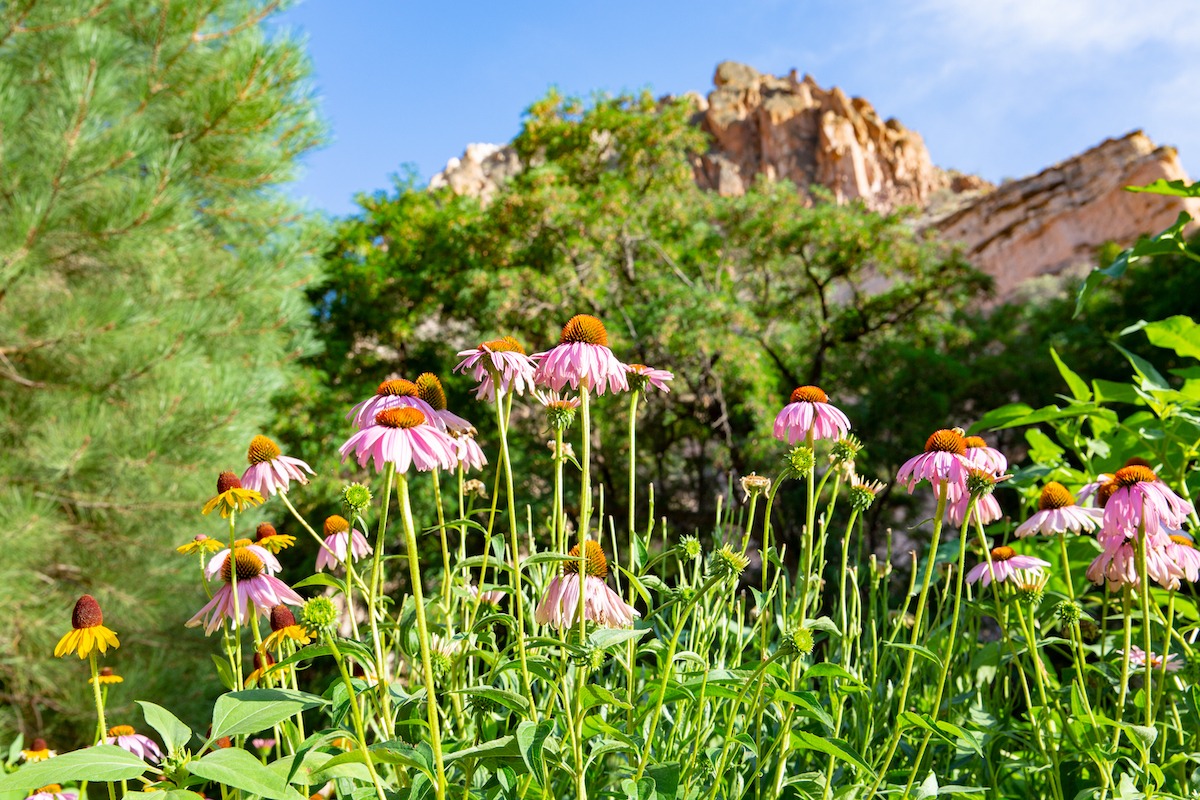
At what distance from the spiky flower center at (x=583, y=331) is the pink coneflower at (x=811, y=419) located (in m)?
0.22

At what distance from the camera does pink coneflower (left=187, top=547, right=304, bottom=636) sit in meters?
0.86

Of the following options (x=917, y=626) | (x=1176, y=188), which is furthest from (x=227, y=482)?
(x=1176, y=188)

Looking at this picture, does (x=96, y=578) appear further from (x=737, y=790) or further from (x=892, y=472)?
(x=892, y=472)

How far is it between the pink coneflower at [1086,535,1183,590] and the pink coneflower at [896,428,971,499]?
8.0 inches

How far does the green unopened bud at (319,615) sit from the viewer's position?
2.15 feet

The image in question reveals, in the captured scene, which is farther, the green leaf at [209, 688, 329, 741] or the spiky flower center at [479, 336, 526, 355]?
the spiky flower center at [479, 336, 526, 355]

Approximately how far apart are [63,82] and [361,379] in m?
3.28

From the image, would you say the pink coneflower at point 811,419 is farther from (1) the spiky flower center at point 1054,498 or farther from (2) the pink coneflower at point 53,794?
(2) the pink coneflower at point 53,794

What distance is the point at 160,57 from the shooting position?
16.0 ft

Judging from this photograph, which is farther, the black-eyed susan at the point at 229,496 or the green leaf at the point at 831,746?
the black-eyed susan at the point at 229,496

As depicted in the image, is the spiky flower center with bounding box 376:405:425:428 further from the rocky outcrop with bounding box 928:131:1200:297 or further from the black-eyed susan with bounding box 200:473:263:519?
the rocky outcrop with bounding box 928:131:1200:297

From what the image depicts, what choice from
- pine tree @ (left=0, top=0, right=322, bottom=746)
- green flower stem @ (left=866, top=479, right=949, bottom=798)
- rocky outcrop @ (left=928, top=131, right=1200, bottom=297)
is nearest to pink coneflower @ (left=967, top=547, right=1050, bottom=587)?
green flower stem @ (left=866, top=479, right=949, bottom=798)

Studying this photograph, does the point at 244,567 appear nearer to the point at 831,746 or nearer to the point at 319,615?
the point at 319,615

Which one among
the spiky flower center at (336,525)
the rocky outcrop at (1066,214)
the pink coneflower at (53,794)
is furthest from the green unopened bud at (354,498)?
the rocky outcrop at (1066,214)
